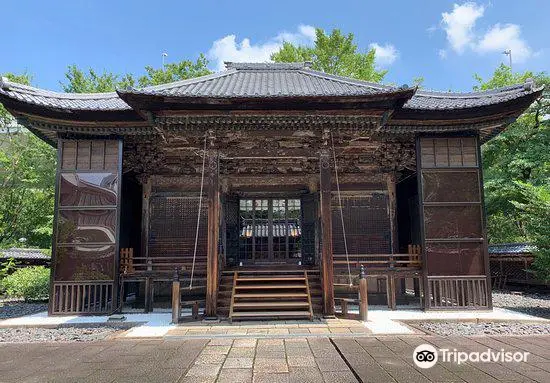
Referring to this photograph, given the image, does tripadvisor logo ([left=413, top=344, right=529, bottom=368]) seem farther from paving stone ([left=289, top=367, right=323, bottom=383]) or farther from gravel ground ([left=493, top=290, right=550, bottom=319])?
gravel ground ([left=493, top=290, right=550, bottom=319])

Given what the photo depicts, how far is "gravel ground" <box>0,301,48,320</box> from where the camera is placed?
1106 cm

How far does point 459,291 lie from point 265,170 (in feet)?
24.0

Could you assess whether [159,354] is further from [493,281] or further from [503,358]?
[493,281]

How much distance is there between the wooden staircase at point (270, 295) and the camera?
30.5ft

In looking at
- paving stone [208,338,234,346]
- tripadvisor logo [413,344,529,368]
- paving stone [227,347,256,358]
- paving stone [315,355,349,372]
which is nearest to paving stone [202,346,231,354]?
paving stone [227,347,256,358]

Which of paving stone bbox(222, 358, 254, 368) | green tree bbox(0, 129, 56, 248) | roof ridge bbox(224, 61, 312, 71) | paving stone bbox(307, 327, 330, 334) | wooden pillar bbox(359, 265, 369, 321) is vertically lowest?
paving stone bbox(307, 327, 330, 334)

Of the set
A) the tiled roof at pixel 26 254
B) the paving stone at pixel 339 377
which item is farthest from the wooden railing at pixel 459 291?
the tiled roof at pixel 26 254

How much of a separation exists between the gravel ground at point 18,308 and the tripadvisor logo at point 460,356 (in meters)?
10.7

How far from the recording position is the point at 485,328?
8453mm

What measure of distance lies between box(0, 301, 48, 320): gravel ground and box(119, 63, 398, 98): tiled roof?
7652mm

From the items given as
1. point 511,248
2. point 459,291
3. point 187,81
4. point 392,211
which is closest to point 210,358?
point 459,291

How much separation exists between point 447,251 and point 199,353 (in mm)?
7626

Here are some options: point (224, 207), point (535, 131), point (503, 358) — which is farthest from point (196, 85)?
point (535, 131)

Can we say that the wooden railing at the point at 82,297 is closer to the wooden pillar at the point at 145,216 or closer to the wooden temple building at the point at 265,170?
the wooden temple building at the point at 265,170
